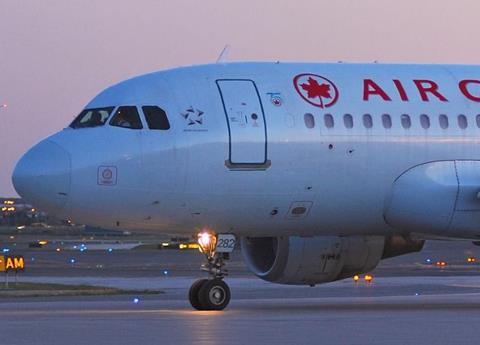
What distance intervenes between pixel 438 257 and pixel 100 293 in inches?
1215

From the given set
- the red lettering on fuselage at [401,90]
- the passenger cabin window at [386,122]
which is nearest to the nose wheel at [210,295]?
the passenger cabin window at [386,122]

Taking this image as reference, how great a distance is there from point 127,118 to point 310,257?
17.3 ft

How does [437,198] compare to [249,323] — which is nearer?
[249,323]

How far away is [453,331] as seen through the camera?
2247 centimetres

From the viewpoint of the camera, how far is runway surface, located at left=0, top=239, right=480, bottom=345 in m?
21.5

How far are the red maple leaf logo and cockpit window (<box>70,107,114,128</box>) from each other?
3826mm

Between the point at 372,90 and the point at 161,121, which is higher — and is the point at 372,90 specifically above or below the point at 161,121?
above

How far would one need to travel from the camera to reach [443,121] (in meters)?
30.6

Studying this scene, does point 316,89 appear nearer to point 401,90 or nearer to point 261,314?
point 401,90

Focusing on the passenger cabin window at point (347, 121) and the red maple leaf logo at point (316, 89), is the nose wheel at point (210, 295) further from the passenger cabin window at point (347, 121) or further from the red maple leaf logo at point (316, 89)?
the red maple leaf logo at point (316, 89)

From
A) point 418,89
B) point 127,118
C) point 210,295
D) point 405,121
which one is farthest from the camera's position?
point 418,89

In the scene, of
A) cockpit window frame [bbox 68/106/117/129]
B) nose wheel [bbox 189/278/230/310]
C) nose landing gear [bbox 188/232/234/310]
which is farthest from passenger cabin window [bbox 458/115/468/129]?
cockpit window frame [bbox 68/106/117/129]

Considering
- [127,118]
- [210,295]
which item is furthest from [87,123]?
[210,295]

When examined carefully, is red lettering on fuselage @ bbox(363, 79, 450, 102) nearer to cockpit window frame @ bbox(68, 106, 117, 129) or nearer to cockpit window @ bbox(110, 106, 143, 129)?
cockpit window @ bbox(110, 106, 143, 129)
